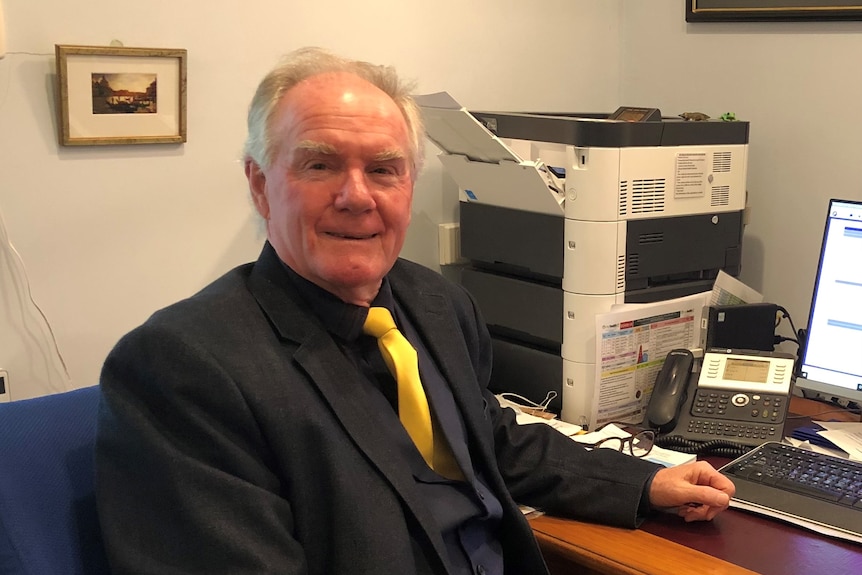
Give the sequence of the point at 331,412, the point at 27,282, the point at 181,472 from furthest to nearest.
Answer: the point at 27,282, the point at 331,412, the point at 181,472

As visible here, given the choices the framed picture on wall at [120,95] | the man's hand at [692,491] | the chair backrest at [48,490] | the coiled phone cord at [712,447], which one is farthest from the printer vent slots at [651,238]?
the chair backrest at [48,490]

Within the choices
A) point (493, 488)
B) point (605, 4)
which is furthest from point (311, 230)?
point (605, 4)

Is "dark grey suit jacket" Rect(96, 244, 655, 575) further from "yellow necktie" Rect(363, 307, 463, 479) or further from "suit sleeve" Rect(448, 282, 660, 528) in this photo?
"suit sleeve" Rect(448, 282, 660, 528)

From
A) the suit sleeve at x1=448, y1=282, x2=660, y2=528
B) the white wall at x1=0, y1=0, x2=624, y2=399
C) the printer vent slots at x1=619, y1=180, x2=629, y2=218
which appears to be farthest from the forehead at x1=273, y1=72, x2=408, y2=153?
the printer vent slots at x1=619, y1=180, x2=629, y2=218

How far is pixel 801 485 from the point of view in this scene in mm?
1458

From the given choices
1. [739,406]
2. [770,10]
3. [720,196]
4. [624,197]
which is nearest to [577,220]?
[624,197]

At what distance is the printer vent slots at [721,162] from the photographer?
1924mm

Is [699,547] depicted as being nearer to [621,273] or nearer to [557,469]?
[557,469]

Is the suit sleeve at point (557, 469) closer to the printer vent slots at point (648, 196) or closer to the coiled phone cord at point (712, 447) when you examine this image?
the coiled phone cord at point (712, 447)

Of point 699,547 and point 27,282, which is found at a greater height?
point 27,282

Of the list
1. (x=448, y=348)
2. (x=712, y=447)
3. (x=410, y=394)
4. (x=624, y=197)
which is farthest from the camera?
(x=624, y=197)

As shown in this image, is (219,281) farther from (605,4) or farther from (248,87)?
(605,4)

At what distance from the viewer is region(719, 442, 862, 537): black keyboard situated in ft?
4.55

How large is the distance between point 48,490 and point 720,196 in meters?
1.46
